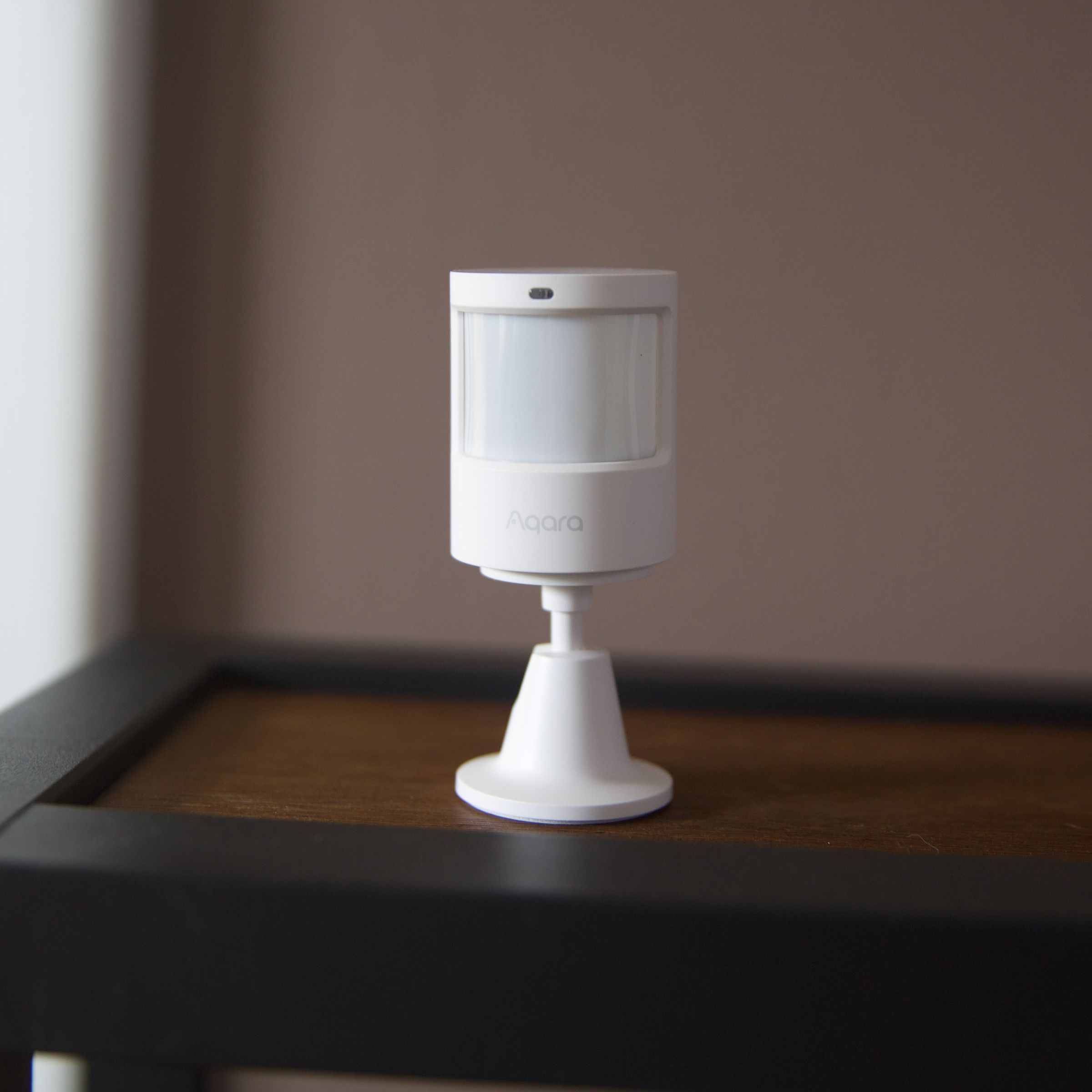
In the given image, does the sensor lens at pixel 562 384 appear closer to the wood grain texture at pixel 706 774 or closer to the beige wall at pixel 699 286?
the wood grain texture at pixel 706 774

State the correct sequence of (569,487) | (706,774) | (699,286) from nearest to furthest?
(569,487) → (706,774) → (699,286)

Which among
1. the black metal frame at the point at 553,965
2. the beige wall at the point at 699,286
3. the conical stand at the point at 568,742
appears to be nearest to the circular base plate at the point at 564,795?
the conical stand at the point at 568,742

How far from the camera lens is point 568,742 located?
0.75 metres

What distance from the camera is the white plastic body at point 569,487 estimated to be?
702 millimetres

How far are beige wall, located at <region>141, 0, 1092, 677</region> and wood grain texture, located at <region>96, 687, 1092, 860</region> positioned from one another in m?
0.46

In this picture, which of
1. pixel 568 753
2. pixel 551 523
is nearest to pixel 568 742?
pixel 568 753

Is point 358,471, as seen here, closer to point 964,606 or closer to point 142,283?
point 142,283

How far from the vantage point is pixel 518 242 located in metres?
1.41

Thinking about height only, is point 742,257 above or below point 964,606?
above

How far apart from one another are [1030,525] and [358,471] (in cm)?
75

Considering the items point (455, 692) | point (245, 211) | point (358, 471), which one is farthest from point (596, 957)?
point (245, 211)

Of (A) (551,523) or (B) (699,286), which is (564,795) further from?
(B) (699,286)

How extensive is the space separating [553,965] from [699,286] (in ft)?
3.20

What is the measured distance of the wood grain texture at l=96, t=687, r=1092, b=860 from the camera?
0.74 meters
